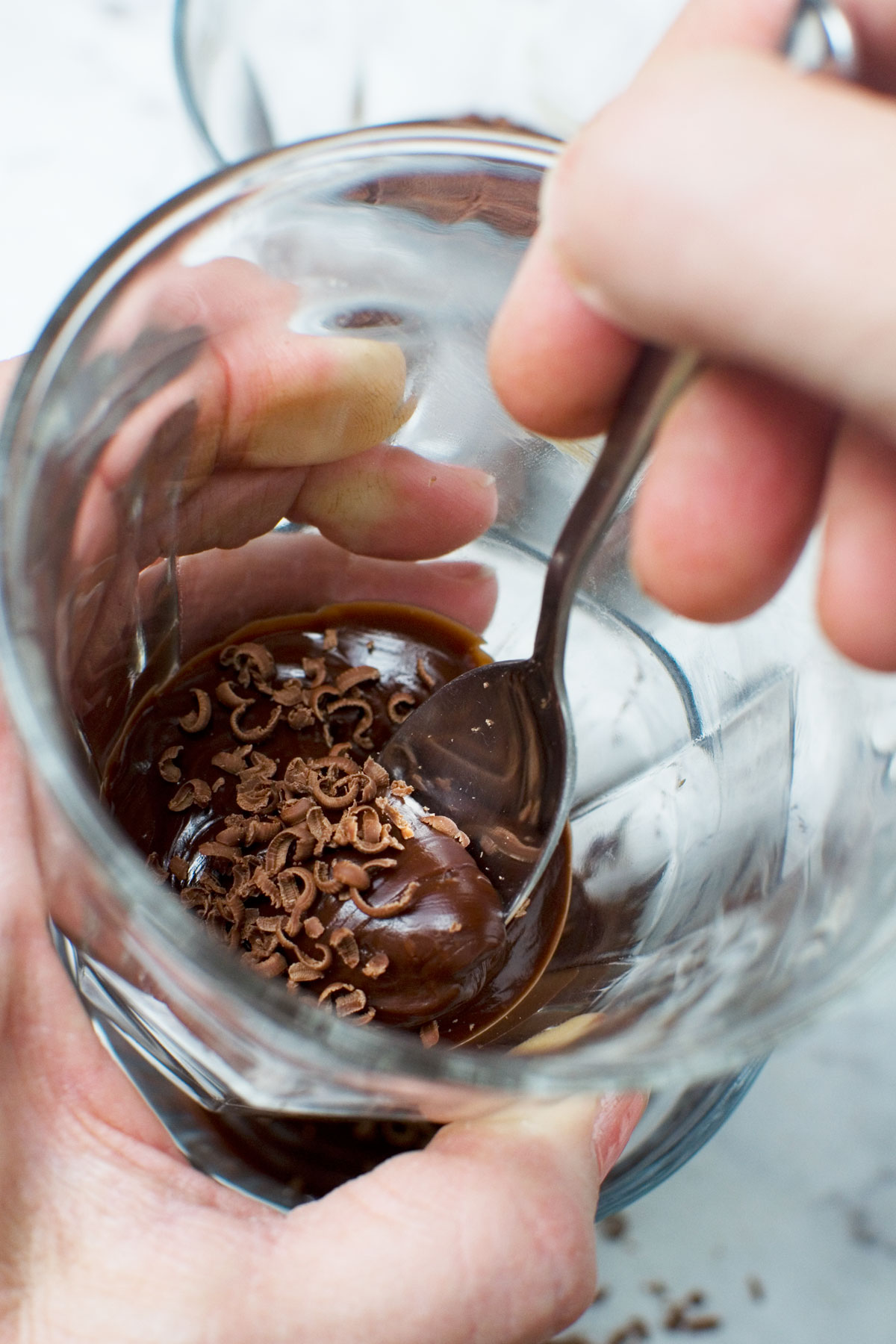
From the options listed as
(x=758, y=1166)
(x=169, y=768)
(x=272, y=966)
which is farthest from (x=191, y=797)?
(x=758, y=1166)

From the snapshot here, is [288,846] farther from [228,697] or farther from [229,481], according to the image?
[229,481]

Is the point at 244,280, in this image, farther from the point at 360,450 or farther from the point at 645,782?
the point at 645,782

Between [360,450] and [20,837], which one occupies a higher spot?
[360,450]

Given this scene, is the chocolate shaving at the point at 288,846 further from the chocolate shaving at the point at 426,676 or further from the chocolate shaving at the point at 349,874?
the chocolate shaving at the point at 426,676

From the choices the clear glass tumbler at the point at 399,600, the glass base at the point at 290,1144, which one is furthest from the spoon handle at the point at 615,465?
the glass base at the point at 290,1144

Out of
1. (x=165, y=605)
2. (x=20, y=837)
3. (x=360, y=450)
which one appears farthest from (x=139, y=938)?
(x=360, y=450)

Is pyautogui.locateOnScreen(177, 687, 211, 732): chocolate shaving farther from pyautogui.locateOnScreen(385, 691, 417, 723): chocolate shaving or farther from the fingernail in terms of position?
the fingernail
